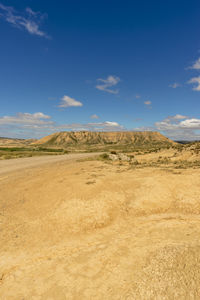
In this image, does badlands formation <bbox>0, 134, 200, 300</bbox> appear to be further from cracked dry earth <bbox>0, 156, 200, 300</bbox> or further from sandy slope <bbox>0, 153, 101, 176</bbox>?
sandy slope <bbox>0, 153, 101, 176</bbox>

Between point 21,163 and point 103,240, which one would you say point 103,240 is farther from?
point 21,163

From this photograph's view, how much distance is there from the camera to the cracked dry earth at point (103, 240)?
4.58m

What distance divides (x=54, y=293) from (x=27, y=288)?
2.83 feet

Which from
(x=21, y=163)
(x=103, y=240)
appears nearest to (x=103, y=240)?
(x=103, y=240)

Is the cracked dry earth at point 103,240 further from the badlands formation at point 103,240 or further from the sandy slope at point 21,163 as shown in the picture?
the sandy slope at point 21,163

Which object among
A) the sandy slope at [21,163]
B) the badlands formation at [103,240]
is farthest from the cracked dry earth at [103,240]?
the sandy slope at [21,163]

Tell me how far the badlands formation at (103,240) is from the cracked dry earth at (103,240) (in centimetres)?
2

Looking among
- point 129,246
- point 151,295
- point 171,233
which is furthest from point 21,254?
point 171,233

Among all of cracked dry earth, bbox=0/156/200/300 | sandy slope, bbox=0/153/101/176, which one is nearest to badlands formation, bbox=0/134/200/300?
cracked dry earth, bbox=0/156/200/300

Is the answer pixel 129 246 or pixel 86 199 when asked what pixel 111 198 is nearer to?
pixel 86 199

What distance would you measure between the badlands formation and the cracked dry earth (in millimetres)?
25

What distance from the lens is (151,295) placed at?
13.6 ft

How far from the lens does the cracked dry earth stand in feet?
15.0

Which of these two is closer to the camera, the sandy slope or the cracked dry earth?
the cracked dry earth
